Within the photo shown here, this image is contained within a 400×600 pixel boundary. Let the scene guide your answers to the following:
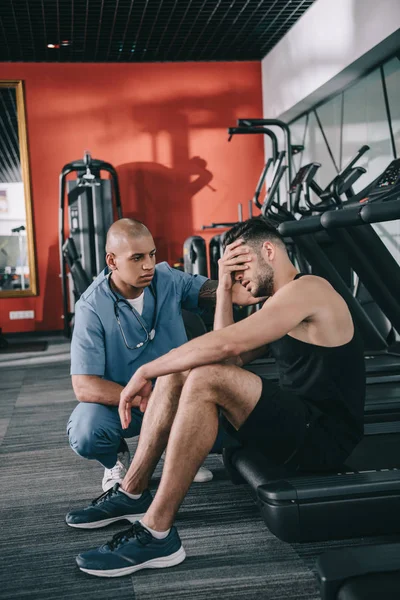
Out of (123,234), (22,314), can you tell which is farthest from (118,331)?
(22,314)

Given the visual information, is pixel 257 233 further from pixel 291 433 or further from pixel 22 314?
pixel 22 314

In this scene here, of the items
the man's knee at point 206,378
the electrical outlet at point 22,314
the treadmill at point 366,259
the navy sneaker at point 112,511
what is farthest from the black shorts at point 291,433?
the electrical outlet at point 22,314

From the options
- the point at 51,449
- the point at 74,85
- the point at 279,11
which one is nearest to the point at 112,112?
the point at 74,85

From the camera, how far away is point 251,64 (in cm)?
824

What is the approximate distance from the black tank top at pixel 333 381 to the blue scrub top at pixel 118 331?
0.71m

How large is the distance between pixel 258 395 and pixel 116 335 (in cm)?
79

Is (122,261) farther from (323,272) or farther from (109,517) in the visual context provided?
(323,272)

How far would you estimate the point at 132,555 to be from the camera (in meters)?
1.94

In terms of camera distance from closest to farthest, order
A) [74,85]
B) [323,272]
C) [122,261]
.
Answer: [122,261], [323,272], [74,85]

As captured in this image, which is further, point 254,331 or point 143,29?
point 143,29

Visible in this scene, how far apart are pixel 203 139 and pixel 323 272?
473 cm

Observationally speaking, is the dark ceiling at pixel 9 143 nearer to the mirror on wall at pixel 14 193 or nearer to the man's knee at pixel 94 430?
the mirror on wall at pixel 14 193

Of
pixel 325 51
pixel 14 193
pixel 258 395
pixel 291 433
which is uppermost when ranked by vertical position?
pixel 325 51

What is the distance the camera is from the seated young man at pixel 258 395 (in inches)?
76.0
